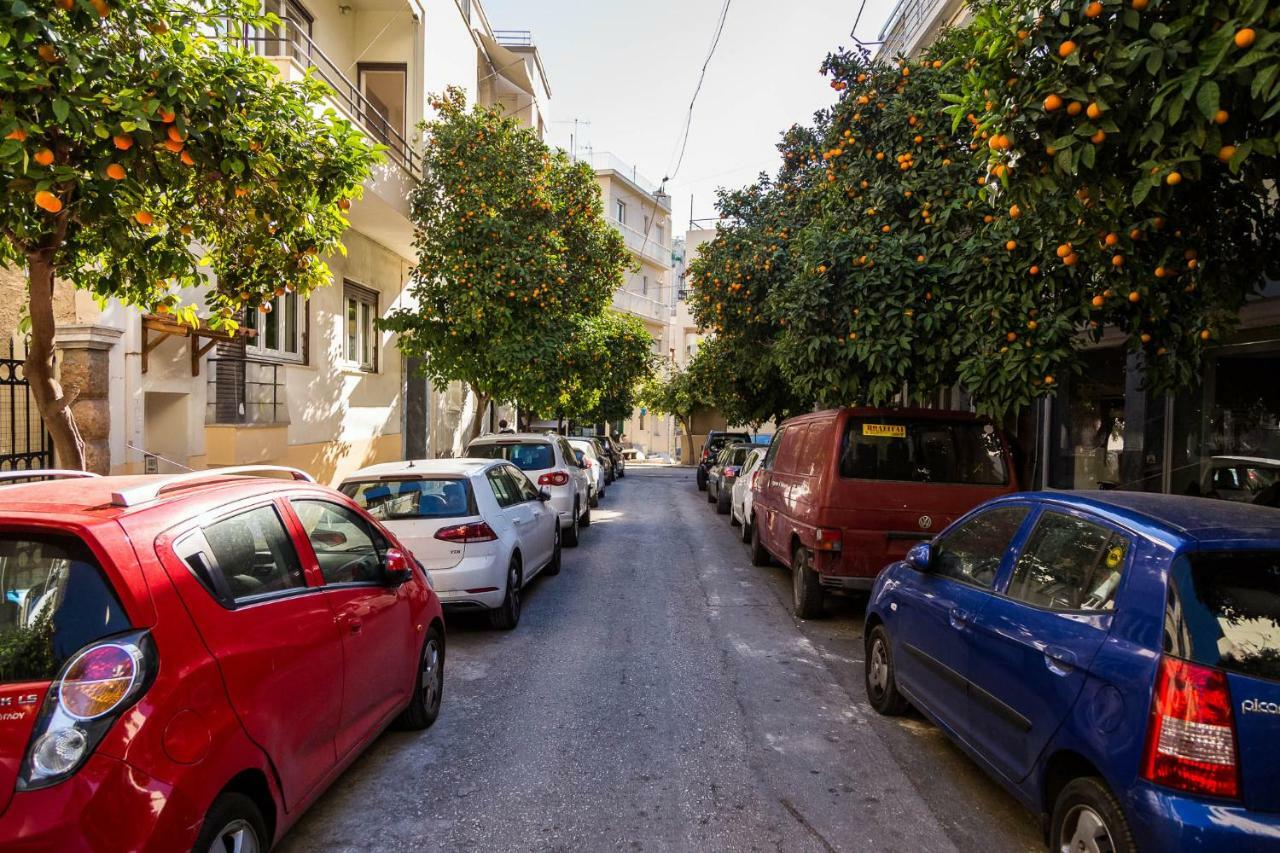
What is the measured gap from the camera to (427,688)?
5117mm

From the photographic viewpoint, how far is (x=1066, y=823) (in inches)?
123

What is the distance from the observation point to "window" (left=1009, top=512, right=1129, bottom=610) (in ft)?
10.6

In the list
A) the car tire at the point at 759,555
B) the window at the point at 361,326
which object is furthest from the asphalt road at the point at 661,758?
the window at the point at 361,326

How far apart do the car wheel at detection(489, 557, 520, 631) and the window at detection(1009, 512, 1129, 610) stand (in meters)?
4.65

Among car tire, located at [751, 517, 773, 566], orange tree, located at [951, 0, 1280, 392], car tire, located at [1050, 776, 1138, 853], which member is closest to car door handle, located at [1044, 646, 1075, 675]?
car tire, located at [1050, 776, 1138, 853]

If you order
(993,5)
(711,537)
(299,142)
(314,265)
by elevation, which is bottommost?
(711,537)


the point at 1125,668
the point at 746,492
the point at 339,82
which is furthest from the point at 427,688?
the point at 339,82

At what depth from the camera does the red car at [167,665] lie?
2.34m

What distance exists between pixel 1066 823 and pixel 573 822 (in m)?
2.09

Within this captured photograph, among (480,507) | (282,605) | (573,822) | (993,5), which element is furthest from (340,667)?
(993,5)

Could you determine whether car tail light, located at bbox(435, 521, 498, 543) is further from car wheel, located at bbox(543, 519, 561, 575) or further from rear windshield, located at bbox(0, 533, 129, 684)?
rear windshield, located at bbox(0, 533, 129, 684)

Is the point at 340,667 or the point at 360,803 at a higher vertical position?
the point at 340,667

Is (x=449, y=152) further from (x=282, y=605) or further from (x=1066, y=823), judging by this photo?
(x=1066, y=823)

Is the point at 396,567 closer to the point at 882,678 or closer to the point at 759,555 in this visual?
the point at 882,678
